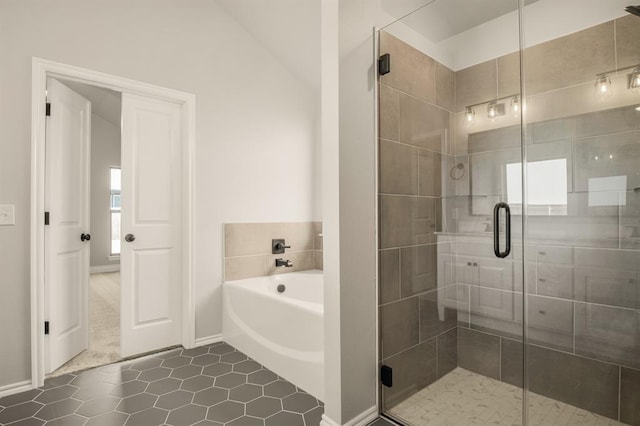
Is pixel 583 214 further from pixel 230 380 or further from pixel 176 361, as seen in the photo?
pixel 176 361

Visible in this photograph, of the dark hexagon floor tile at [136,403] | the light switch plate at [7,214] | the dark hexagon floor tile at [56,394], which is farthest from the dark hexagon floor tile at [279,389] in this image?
the light switch plate at [7,214]

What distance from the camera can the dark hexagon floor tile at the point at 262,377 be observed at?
2.18m

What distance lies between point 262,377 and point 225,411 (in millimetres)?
415

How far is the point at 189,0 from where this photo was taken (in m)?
2.71

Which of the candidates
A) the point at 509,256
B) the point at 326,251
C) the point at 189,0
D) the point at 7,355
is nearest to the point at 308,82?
the point at 189,0

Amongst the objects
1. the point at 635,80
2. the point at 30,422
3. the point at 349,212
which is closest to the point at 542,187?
the point at 635,80

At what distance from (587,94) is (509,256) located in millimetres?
872

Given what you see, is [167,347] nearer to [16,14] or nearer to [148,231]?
[148,231]

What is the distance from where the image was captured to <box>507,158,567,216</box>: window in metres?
1.60

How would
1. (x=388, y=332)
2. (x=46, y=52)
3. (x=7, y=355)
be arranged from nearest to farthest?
(x=388, y=332) < (x=7, y=355) < (x=46, y=52)

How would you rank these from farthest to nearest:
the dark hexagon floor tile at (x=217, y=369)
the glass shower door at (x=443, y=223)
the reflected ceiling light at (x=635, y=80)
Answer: the dark hexagon floor tile at (x=217, y=369) → the glass shower door at (x=443, y=223) → the reflected ceiling light at (x=635, y=80)

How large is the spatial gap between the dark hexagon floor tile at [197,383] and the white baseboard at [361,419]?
2.88 ft

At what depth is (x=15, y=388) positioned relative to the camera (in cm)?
202

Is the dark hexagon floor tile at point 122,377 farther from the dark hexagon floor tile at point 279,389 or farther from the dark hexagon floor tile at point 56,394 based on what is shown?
the dark hexagon floor tile at point 279,389
